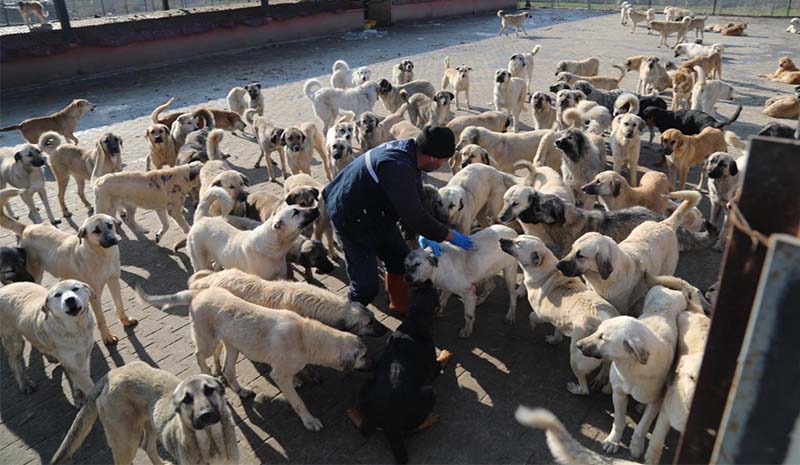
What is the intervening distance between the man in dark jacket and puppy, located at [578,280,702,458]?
1.82 m

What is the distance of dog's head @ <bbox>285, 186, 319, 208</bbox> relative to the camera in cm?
682

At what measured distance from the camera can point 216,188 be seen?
6785 millimetres

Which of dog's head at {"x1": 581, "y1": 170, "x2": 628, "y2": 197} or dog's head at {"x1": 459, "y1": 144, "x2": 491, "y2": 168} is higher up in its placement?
dog's head at {"x1": 459, "y1": 144, "x2": 491, "y2": 168}

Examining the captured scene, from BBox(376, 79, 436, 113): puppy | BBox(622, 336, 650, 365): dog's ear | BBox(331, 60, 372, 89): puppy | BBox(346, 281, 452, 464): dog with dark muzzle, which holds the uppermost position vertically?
BBox(331, 60, 372, 89): puppy

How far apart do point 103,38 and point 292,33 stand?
8198mm

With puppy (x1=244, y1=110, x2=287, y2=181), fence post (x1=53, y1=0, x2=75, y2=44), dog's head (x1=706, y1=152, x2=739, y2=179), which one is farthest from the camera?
fence post (x1=53, y1=0, x2=75, y2=44)

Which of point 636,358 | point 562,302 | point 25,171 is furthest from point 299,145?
point 636,358

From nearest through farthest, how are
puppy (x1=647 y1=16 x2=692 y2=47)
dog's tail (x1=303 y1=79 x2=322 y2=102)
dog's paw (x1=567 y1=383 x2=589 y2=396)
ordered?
dog's paw (x1=567 y1=383 x2=589 y2=396) → dog's tail (x1=303 y1=79 x2=322 y2=102) → puppy (x1=647 y1=16 x2=692 y2=47)

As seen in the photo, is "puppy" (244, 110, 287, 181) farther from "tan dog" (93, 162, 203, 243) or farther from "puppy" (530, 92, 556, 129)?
"puppy" (530, 92, 556, 129)

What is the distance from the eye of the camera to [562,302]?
16.3 feet

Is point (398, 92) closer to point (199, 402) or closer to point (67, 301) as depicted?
point (67, 301)

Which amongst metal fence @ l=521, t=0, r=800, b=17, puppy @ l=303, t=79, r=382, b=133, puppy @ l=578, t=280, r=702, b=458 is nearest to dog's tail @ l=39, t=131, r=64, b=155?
puppy @ l=303, t=79, r=382, b=133

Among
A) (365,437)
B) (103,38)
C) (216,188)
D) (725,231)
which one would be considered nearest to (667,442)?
(365,437)

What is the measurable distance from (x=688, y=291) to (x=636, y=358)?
4.39ft
